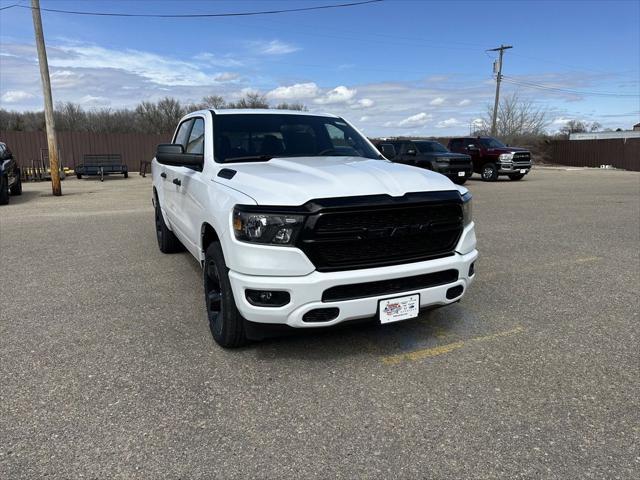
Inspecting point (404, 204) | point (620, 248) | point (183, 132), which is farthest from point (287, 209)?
point (620, 248)

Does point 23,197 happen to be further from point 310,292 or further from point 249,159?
point 310,292

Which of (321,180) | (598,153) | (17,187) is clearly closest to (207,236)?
(321,180)

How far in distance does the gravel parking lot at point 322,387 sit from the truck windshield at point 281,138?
60.9 inches

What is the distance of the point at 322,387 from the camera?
3.13 metres

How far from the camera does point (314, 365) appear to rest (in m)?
3.42

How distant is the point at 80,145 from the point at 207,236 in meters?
26.1

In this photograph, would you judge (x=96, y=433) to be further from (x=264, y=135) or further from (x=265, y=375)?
(x=264, y=135)

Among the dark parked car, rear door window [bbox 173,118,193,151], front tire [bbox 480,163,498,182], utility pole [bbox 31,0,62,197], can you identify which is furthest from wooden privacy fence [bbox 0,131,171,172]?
rear door window [bbox 173,118,193,151]

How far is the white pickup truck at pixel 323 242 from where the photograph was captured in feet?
9.78

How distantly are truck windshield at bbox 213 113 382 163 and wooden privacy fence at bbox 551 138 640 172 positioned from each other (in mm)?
35627

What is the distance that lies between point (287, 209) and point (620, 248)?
6314 mm

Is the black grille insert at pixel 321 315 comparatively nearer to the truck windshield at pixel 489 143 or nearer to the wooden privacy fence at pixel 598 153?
the truck windshield at pixel 489 143

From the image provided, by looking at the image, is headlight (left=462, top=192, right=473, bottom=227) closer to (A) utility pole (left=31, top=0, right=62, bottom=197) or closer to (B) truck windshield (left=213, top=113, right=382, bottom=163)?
(B) truck windshield (left=213, top=113, right=382, bottom=163)

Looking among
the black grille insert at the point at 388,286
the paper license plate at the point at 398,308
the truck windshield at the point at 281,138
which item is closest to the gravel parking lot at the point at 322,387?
the paper license plate at the point at 398,308
